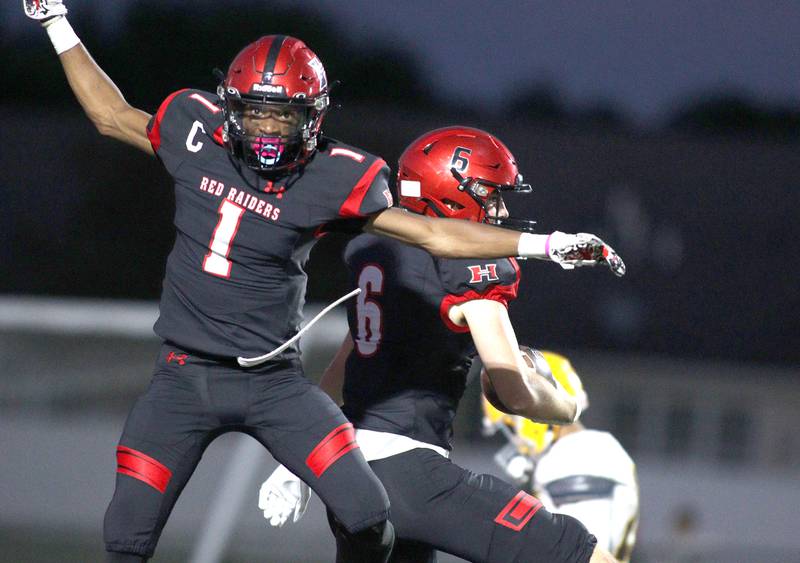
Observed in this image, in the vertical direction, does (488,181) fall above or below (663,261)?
above

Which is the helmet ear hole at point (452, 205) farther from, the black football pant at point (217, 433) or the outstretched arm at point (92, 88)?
the outstretched arm at point (92, 88)

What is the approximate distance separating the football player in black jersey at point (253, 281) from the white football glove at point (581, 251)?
10.4 inches

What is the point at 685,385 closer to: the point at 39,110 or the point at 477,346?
the point at 39,110

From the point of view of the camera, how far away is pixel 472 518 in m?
3.55

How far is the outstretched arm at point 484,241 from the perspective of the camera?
10.6 ft

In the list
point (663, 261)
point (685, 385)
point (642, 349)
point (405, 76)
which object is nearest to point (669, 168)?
point (663, 261)

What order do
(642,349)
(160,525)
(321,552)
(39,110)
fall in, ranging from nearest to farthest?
1. (160,525)
2. (321,552)
3. (642,349)
4. (39,110)

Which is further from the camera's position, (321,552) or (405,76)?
(405,76)

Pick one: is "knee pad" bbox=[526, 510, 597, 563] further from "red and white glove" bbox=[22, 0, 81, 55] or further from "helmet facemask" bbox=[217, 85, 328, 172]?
"red and white glove" bbox=[22, 0, 81, 55]

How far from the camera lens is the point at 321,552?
8.02 m

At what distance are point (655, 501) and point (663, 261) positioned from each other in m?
14.8

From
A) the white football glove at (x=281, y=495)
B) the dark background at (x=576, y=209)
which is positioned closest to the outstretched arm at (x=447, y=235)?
the white football glove at (x=281, y=495)

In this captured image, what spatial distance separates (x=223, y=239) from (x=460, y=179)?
0.73 m

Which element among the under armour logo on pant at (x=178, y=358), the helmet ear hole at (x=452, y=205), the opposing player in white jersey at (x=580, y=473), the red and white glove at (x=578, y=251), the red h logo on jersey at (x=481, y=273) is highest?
the red and white glove at (x=578, y=251)
